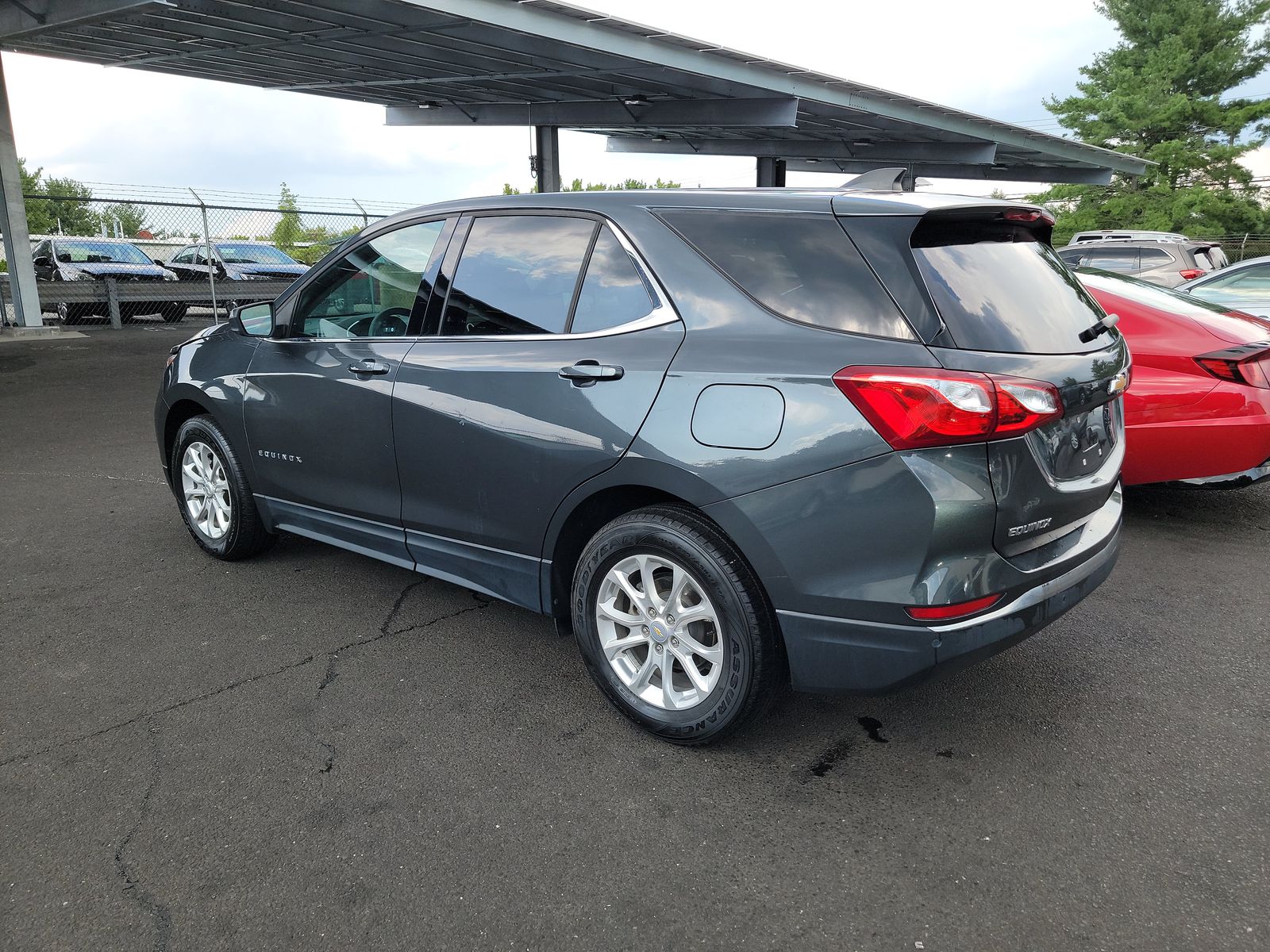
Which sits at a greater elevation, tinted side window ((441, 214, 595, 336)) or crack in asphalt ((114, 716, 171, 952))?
tinted side window ((441, 214, 595, 336))

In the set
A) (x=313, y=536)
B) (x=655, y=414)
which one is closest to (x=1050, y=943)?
(x=655, y=414)

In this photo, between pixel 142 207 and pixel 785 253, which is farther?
pixel 142 207

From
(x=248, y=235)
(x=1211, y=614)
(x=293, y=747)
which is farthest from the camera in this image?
(x=248, y=235)

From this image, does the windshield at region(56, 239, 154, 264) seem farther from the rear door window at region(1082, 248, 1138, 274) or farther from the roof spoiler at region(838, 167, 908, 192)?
the roof spoiler at region(838, 167, 908, 192)

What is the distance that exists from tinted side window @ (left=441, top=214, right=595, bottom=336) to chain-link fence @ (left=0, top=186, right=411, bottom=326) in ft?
48.9

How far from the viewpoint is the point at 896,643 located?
2.52 m

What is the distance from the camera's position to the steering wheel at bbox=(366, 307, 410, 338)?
3754 mm

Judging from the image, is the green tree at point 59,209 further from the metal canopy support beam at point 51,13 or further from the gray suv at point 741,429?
the gray suv at point 741,429

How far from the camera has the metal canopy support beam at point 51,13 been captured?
12.2 meters

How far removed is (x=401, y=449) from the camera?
3654 mm

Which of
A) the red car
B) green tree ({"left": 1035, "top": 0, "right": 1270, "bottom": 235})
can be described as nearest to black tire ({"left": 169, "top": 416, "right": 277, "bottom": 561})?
the red car

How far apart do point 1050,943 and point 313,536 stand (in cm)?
338

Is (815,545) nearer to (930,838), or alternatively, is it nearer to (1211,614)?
(930,838)

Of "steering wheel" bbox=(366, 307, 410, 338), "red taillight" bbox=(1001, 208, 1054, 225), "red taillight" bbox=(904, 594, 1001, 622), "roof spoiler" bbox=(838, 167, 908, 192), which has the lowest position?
"red taillight" bbox=(904, 594, 1001, 622)
